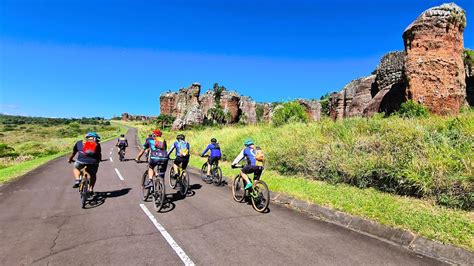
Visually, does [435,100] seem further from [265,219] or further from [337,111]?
[265,219]

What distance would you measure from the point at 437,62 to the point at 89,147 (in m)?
19.1

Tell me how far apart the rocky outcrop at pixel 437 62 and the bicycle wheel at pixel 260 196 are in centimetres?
1423

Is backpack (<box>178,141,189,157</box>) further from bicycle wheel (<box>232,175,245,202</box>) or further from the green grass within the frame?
the green grass

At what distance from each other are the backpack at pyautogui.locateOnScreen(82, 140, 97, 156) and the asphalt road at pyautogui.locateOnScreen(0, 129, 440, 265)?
1.56m

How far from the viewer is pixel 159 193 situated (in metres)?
7.75

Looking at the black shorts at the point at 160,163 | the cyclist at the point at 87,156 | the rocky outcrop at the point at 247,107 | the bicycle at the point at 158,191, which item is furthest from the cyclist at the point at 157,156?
the rocky outcrop at the point at 247,107

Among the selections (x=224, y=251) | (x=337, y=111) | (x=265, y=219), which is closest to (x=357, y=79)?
(x=337, y=111)

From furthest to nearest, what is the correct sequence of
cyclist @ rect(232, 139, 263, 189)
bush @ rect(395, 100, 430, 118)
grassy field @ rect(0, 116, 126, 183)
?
grassy field @ rect(0, 116, 126, 183) → bush @ rect(395, 100, 430, 118) → cyclist @ rect(232, 139, 263, 189)

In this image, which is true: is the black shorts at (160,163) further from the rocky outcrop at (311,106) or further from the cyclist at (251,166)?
the rocky outcrop at (311,106)

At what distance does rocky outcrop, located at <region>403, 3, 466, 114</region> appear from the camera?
16.9 metres

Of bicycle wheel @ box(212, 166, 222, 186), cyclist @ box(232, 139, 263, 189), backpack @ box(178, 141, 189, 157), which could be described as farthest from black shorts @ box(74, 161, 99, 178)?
bicycle wheel @ box(212, 166, 222, 186)

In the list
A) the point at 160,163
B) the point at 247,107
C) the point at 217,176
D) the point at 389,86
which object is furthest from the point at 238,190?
the point at 247,107

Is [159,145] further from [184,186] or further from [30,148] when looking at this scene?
[30,148]

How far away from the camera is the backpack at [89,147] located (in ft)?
27.3
